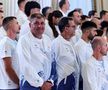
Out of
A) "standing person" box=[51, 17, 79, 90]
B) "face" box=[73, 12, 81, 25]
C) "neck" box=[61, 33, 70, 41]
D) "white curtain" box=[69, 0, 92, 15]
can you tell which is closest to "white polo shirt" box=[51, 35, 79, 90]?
"standing person" box=[51, 17, 79, 90]

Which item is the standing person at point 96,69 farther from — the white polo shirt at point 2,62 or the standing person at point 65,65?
the white polo shirt at point 2,62

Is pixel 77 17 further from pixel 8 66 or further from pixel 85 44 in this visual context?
pixel 8 66

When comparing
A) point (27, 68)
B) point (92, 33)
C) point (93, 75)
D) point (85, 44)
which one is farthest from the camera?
point (92, 33)

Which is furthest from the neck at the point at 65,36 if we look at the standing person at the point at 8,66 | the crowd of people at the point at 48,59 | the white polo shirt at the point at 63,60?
the standing person at the point at 8,66

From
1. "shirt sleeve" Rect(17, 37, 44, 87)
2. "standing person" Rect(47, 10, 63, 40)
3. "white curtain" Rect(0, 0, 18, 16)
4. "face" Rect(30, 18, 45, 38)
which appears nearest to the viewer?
"shirt sleeve" Rect(17, 37, 44, 87)

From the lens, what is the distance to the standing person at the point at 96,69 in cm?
305

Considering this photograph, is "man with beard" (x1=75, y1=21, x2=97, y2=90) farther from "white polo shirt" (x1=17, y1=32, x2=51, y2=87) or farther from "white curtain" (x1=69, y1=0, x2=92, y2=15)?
"white curtain" (x1=69, y1=0, x2=92, y2=15)

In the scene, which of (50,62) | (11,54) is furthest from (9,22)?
(50,62)

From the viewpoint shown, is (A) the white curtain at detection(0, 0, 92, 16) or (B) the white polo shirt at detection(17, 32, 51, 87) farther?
(A) the white curtain at detection(0, 0, 92, 16)

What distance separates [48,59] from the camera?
2.99 m

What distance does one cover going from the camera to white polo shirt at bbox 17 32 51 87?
2.80 m

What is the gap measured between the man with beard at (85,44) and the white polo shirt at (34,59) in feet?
1.54

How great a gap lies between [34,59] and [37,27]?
1.00 ft

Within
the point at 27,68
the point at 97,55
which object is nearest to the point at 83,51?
the point at 97,55
